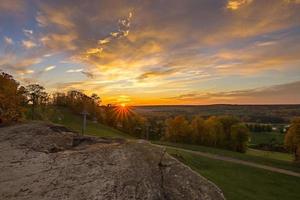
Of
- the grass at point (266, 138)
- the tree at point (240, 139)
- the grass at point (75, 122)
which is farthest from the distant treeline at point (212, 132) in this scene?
the grass at point (266, 138)

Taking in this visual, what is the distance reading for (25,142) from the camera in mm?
8062

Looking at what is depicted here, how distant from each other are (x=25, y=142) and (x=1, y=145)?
59 cm

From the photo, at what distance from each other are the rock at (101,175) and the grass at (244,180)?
2112 centimetres

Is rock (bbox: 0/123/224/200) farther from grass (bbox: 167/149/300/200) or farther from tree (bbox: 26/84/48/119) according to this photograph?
tree (bbox: 26/84/48/119)

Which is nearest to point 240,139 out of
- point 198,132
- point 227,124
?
point 227,124

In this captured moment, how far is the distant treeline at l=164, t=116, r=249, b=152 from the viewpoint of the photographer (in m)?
89.1

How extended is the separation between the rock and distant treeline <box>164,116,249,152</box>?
281ft

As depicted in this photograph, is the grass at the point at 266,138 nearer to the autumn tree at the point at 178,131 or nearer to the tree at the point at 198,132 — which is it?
the tree at the point at 198,132

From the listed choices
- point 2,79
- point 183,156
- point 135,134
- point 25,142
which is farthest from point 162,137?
point 25,142

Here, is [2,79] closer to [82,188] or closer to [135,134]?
[82,188]

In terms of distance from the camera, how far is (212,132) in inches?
3612

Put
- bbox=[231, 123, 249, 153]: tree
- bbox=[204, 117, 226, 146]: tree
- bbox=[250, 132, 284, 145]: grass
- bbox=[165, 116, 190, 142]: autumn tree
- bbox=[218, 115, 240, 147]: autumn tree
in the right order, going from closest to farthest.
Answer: bbox=[231, 123, 249, 153]: tree → bbox=[204, 117, 226, 146]: tree → bbox=[218, 115, 240, 147]: autumn tree → bbox=[165, 116, 190, 142]: autumn tree → bbox=[250, 132, 284, 145]: grass

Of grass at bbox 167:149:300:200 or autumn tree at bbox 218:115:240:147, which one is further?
autumn tree at bbox 218:115:240:147

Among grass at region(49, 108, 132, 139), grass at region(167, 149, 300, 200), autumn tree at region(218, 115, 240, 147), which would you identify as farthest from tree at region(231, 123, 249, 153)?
grass at region(167, 149, 300, 200)
